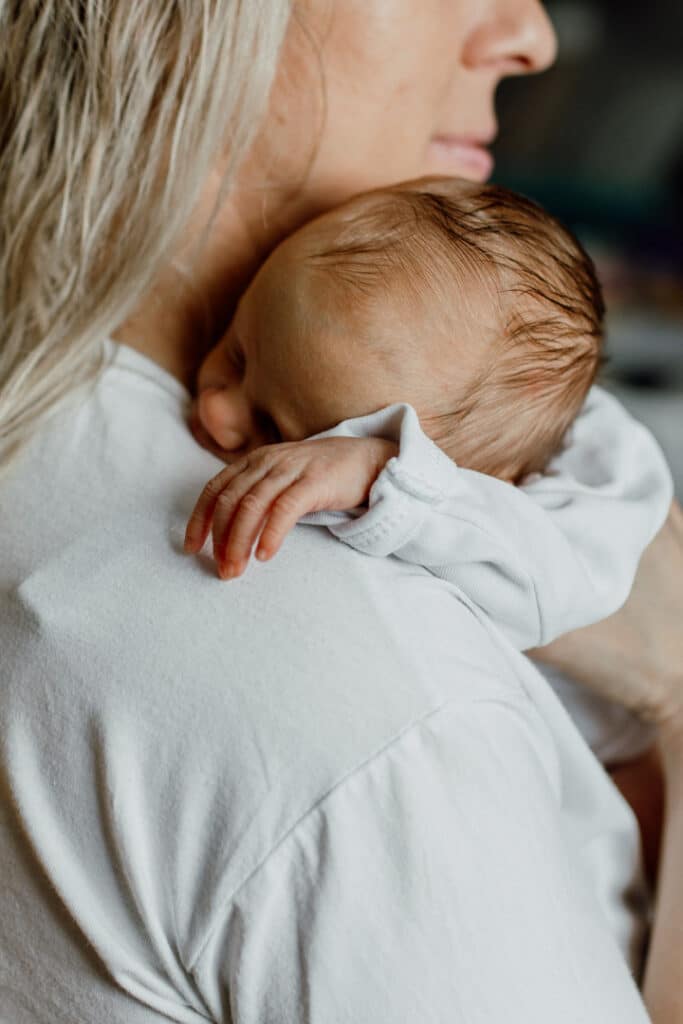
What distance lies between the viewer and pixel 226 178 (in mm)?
867

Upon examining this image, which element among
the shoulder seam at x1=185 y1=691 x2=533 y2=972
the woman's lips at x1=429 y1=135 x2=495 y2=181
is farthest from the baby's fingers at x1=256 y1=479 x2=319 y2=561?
the woman's lips at x1=429 y1=135 x2=495 y2=181

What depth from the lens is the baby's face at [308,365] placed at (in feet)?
2.52

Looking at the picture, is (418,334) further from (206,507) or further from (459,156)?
(459,156)

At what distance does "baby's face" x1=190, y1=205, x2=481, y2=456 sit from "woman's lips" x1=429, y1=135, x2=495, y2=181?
1.01ft

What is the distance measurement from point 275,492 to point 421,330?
0.18 metres

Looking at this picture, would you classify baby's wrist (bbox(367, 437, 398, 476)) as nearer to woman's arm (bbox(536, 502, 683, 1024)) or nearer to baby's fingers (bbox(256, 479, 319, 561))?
baby's fingers (bbox(256, 479, 319, 561))

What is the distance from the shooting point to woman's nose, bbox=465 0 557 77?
3.45 ft

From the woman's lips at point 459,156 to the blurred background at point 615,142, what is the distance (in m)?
2.16

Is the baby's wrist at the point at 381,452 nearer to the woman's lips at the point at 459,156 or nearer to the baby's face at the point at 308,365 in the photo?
the baby's face at the point at 308,365

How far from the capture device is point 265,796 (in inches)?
23.6

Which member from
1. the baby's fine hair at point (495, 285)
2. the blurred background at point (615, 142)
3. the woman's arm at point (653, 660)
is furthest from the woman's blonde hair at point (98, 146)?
the blurred background at point (615, 142)

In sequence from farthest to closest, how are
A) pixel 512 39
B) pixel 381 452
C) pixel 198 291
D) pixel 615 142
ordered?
1. pixel 615 142
2. pixel 512 39
3. pixel 198 291
4. pixel 381 452

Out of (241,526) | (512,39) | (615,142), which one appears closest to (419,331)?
(241,526)

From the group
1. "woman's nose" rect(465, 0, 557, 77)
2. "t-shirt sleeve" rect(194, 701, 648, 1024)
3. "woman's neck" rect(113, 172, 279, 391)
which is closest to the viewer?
"t-shirt sleeve" rect(194, 701, 648, 1024)
